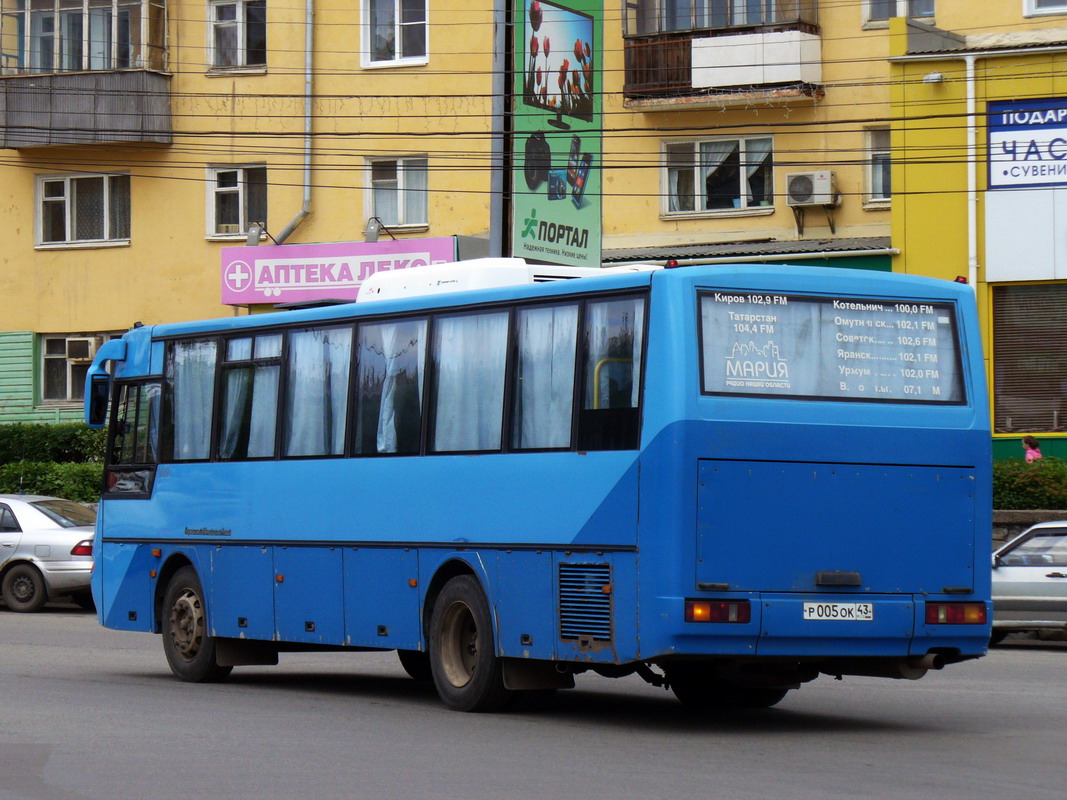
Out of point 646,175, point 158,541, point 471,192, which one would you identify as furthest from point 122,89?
point 158,541

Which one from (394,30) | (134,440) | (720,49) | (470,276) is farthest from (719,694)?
(394,30)

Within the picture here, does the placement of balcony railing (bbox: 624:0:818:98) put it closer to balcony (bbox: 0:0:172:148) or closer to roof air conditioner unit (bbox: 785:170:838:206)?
roof air conditioner unit (bbox: 785:170:838:206)

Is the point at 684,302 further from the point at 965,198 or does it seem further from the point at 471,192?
the point at 471,192

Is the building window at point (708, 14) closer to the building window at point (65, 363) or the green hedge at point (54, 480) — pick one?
the green hedge at point (54, 480)

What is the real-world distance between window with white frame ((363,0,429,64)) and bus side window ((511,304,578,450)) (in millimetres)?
24735

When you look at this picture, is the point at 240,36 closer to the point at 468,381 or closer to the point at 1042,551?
the point at 1042,551

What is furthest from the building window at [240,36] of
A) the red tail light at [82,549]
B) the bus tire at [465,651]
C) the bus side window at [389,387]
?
the bus tire at [465,651]

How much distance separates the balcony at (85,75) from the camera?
122ft

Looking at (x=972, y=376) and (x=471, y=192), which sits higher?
(x=471, y=192)

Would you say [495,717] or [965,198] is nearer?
[495,717]

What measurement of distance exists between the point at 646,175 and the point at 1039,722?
23.2 metres

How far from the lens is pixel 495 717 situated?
12.7 m

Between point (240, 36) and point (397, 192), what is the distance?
458cm

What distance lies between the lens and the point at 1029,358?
29219 millimetres
